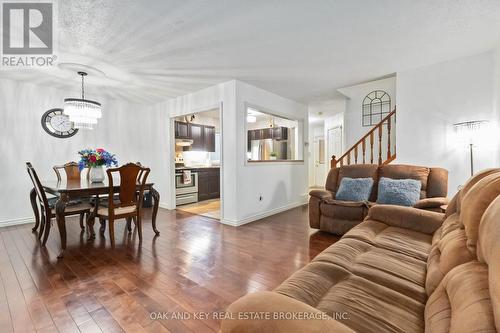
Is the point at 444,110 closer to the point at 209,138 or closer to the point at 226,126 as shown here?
the point at 226,126

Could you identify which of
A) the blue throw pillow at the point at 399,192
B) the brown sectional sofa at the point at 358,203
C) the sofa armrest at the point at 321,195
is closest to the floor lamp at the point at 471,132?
the brown sectional sofa at the point at 358,203

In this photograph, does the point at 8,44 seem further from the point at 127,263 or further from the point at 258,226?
the point at 258,226

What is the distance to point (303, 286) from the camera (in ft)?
3.51

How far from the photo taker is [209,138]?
22.4 feet

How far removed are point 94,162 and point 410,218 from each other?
3.84 metres

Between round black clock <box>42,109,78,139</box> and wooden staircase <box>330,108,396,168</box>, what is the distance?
5135mm

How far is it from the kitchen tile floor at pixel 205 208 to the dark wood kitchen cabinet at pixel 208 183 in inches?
9.7

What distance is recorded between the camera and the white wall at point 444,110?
9.97ft

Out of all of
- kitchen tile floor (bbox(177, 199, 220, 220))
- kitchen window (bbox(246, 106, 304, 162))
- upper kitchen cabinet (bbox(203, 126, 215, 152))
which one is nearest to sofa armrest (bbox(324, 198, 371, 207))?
kitchen tile floor (bbox(177, 199, 220, 220))

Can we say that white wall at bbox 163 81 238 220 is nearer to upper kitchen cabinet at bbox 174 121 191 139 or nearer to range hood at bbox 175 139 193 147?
upper kitchen cabinet at bbox 174 121 191 139

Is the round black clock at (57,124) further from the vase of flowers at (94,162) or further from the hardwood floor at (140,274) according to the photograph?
the hardwood floor at (140,274)

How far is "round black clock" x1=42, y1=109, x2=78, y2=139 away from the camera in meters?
4.15

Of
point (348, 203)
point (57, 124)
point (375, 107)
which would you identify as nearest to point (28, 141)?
point (57, 124)

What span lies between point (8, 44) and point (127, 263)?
282 cm
